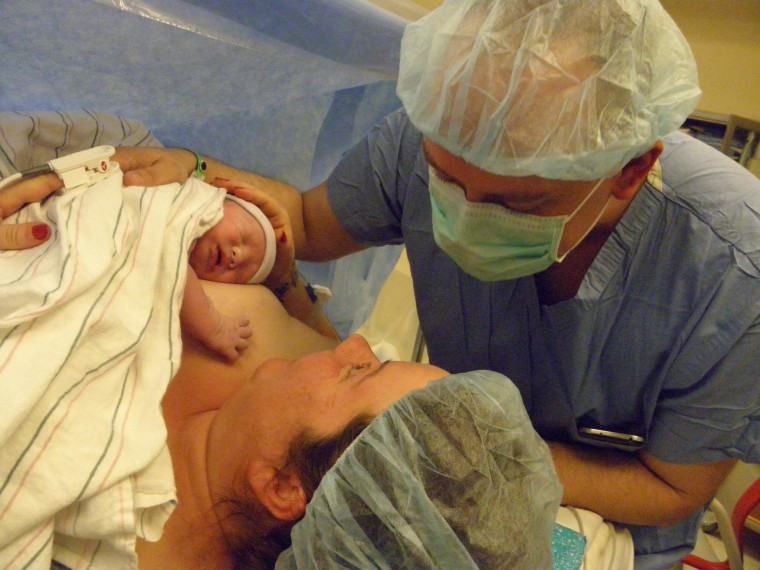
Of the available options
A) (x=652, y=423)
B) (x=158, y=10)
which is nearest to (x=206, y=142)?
(x=158, y=10)

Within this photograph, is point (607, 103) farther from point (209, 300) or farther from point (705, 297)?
point (209, 300)

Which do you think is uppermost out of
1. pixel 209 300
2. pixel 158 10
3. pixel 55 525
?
pixel 158 10

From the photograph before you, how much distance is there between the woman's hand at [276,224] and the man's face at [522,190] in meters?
0.42

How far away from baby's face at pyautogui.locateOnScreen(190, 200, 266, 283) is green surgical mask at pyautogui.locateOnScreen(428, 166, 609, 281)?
0.37 m

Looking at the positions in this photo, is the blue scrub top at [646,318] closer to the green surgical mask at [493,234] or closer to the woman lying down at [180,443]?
the green surgical mask at [493,234]

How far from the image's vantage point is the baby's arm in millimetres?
938

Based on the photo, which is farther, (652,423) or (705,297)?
(652,423)

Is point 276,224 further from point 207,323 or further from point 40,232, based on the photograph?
point 40,232

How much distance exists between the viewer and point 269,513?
0.78m

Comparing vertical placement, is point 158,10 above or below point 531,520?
above

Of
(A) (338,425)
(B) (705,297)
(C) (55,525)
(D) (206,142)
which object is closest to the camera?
(C) (55,525)

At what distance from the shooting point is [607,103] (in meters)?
0.73

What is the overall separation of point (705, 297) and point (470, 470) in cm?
50

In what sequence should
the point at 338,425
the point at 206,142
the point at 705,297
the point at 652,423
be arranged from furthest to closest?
the point at 206,142, the point at 652,423, the point at 705,297, the point at 338,425
